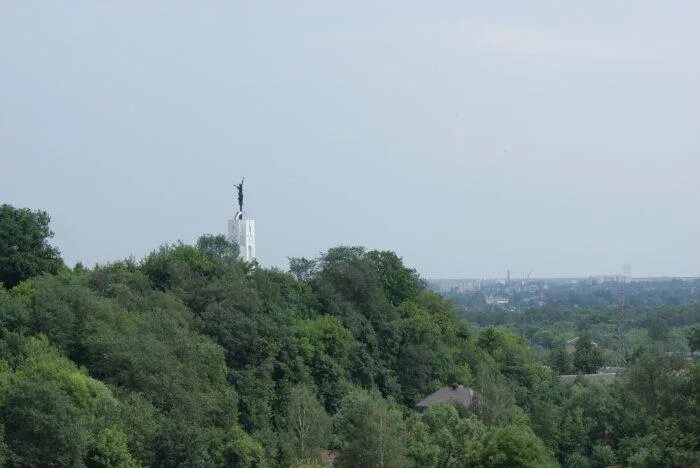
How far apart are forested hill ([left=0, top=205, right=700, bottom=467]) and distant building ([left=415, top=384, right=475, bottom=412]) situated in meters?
1.23

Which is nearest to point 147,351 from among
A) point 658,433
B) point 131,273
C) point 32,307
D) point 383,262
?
point 32,307

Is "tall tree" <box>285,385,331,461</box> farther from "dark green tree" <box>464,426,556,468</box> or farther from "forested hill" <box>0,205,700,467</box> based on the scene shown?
"dark green tree" <box>464,426,556,468</box>

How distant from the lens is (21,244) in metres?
45.6

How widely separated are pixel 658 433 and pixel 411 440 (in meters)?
8.07

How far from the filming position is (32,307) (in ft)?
130

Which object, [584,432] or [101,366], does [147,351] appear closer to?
[101,366]

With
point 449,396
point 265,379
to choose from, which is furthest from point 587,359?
point 265,379

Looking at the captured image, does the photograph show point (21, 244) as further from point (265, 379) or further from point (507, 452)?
point (507, 452)

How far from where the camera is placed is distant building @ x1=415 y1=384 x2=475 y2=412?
51.8m

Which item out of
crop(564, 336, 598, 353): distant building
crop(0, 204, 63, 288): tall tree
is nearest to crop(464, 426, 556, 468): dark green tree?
crop(0, 204, 63, 288): tall tree

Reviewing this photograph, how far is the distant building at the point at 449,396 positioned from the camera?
51809 millimetres

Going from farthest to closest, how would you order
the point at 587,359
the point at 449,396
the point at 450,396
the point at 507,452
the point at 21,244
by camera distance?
the point at 587,359 → the point at 449,396 → the point at 450,396 → the point at 21,244 → the point at 507,452

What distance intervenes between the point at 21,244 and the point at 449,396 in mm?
19131

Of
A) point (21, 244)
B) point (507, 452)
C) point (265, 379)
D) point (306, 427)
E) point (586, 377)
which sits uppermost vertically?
point (21, 244)
